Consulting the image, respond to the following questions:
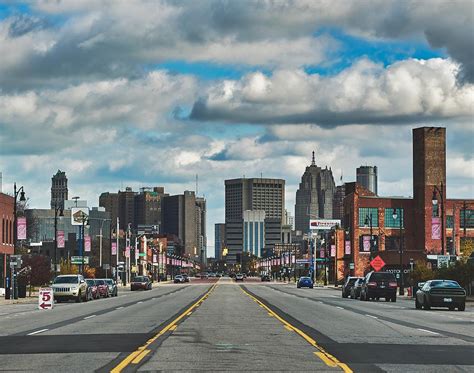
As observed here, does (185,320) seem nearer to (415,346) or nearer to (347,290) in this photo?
(415,346)

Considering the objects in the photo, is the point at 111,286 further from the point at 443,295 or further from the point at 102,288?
the point at 443,295

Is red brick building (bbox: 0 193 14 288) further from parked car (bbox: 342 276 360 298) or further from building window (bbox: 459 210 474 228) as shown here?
building window (bbox: 459 210 474 228)

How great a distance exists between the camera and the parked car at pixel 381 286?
198ft

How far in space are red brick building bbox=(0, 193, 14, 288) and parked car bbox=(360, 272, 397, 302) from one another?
126 feet

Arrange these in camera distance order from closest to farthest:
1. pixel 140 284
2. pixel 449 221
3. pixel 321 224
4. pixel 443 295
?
pixel 443 295
pixel 140 284
pixel 449 221
pixel 321 224

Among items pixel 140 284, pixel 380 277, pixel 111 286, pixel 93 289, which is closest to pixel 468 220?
pixel 140 284

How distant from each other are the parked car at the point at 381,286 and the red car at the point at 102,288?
64.8 ft

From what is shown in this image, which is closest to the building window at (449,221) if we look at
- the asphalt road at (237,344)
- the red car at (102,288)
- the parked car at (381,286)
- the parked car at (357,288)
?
the parked car at (357,288)

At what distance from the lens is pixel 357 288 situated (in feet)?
213

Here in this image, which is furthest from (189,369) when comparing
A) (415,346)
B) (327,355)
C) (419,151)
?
(419,151)

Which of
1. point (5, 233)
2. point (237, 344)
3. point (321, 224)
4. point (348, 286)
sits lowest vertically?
point (348, 286)

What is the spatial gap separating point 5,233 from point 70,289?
32.8 meters

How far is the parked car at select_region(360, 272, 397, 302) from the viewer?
60438 mm

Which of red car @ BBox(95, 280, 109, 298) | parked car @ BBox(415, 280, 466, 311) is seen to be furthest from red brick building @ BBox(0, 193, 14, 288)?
parked car @ BBox(415, 280, 466, 311)
